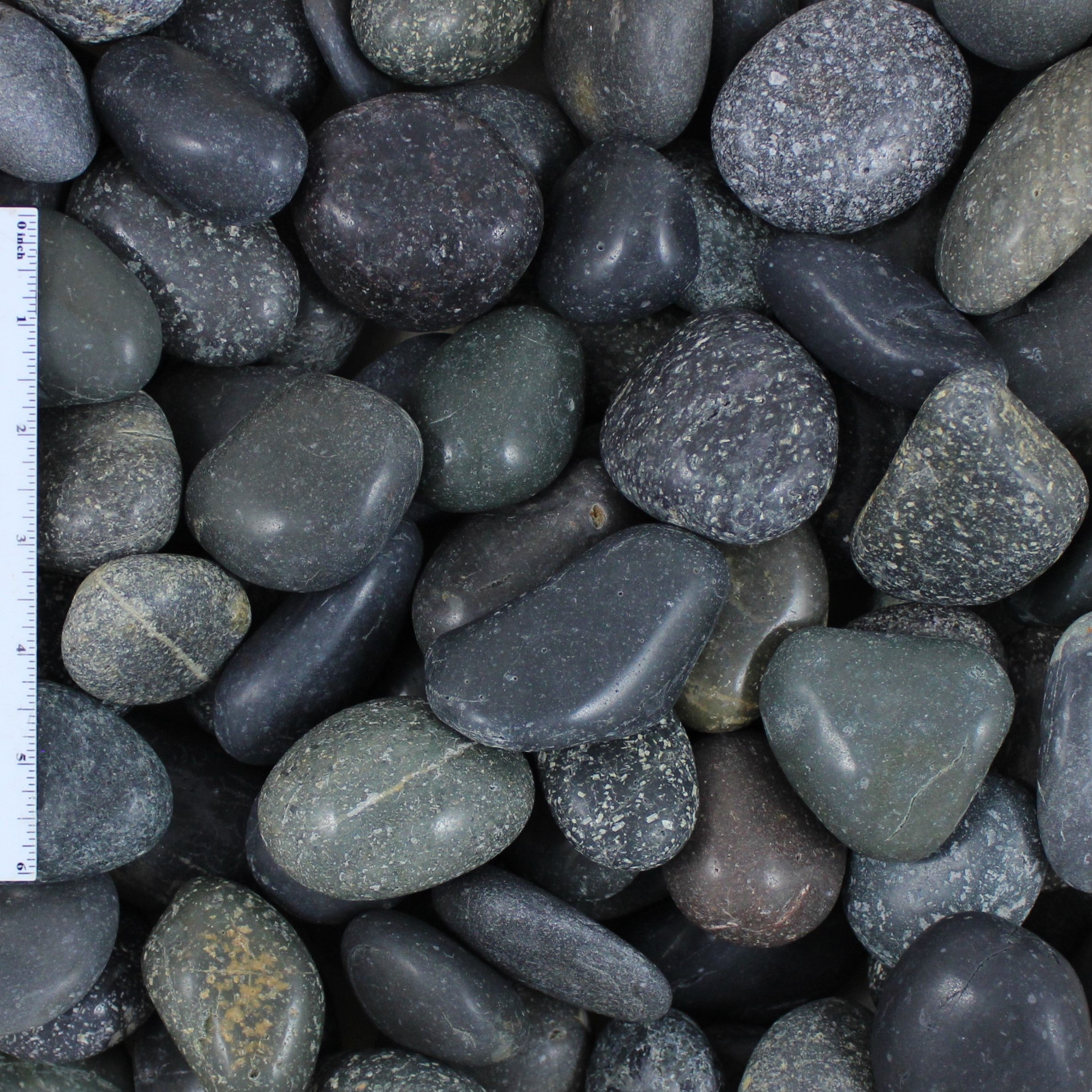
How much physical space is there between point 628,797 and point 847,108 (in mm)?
878

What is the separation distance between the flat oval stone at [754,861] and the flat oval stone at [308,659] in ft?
1.54

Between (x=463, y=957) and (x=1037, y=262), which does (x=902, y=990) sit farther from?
(x=1037, y=262)

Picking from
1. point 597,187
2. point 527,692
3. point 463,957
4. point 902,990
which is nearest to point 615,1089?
point 463,957

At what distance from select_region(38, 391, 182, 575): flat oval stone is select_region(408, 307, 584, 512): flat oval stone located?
324 mm

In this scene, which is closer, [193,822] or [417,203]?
[417,203]

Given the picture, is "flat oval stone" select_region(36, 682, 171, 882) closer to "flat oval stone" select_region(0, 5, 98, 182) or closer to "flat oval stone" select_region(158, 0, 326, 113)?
"flat oval stone" select_region(0, 5, 98, 182)

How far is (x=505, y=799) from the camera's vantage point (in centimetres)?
119

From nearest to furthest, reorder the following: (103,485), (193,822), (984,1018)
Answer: (984,1018), (103,485), (193,822)

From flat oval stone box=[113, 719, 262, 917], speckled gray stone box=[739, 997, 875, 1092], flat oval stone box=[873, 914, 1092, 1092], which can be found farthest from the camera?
flat oval stone box=[113, 719, 262, 917]

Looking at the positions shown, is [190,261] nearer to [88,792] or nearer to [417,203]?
[417,203]

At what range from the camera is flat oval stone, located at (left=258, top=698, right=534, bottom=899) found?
1138mm

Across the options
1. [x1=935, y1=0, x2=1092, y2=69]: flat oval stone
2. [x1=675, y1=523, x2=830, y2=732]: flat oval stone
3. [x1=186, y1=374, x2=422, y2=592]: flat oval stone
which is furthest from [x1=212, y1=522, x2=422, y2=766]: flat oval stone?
[x1=935, y1=0, x2=1092, y2=69]: flat oval stone

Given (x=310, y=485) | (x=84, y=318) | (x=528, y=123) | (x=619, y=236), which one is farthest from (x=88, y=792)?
(x=528, y=123)

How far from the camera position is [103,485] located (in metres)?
1.18
